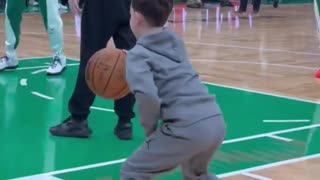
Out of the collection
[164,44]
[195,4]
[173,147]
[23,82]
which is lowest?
[195,4]

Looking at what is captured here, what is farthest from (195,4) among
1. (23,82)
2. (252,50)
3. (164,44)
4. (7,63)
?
(164,44)

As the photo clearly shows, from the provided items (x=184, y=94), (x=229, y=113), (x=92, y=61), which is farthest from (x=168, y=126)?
(x=229, y=113)

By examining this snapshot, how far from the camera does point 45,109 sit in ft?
15.0

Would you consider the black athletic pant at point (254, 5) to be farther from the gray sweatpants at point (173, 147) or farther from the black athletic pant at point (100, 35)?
the gray sweatpants at point (173, 147)

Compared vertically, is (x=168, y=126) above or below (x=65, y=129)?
above

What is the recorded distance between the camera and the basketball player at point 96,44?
12.4 feet

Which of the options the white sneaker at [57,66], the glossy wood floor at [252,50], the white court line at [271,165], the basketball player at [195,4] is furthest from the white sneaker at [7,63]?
the basketball player at [195,4]

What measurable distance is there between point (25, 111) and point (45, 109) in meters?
0.13

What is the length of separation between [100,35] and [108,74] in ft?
2.31

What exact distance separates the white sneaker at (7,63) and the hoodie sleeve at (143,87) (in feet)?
11.6

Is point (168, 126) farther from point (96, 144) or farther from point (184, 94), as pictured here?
point (96, 144)

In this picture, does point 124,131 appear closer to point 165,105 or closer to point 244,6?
point 165,105

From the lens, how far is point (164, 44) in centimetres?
258

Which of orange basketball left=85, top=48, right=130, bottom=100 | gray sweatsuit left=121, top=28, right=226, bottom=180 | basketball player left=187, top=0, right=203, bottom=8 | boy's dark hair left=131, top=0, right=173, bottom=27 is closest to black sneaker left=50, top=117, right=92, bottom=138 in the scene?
orange basketball left=85, top=48, right=130, bottom=100
